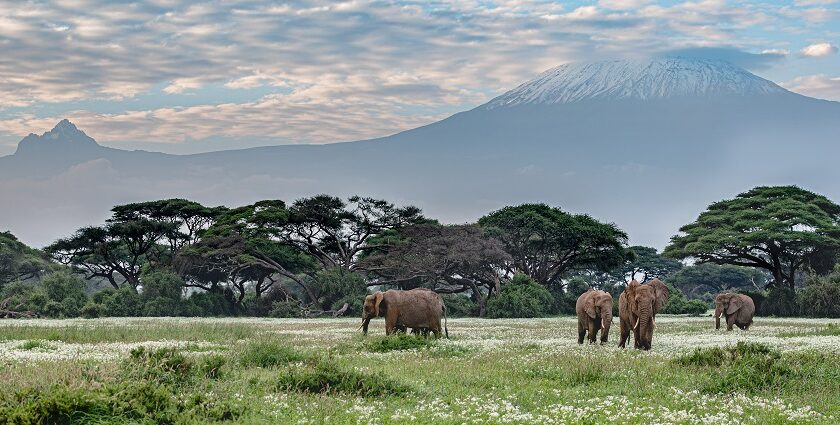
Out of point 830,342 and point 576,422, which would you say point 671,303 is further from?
point 576,422

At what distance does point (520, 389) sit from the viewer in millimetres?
16125

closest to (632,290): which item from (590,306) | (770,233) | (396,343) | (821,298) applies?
(590,306)

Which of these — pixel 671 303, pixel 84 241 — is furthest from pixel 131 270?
pixel 671 303

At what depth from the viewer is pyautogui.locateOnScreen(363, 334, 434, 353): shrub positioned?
2519 centimetres

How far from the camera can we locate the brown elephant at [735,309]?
3812 centimetres

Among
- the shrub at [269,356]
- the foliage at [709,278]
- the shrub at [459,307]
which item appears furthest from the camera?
the foliage at [709,278]

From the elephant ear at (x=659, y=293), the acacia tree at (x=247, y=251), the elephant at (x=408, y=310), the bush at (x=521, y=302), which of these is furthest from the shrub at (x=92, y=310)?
the elephant ear at (x=659, y=293)

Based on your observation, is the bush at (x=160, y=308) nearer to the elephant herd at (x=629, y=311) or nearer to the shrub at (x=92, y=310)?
the shrub at (x=92, y=310)

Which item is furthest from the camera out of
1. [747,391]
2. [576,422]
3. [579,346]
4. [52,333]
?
[52,333]

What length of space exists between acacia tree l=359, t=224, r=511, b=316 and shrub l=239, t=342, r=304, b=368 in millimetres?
46235

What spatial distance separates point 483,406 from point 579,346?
12.8m

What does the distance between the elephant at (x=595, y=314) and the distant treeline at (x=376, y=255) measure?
3314 cm

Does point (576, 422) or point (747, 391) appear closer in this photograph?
point (576, 422)

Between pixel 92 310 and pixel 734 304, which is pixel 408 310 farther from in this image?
pixel 92 310
